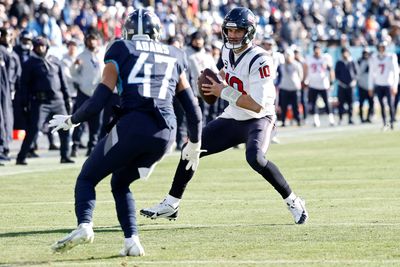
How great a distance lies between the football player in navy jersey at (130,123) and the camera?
8.16m

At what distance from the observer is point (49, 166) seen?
17422 millimetres

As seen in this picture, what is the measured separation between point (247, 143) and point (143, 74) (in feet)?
7.89

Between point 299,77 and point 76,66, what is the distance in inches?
387

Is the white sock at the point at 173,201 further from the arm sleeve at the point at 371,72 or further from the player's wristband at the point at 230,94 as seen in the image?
the arm sleeve at the point at 371,72

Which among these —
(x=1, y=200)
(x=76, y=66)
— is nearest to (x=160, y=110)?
(x=1, y=200)

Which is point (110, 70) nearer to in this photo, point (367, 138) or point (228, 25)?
point (228, 25)

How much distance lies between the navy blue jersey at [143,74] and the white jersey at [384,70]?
62.4 ft

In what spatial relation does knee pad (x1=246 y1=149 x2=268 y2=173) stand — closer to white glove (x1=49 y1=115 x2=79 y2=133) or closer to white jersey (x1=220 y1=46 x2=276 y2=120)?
white jersey (x1=220 y1=46 x2=276 y2=120)

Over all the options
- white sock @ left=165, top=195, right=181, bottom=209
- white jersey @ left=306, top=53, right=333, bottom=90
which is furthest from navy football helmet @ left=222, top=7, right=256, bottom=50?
white jersey @ left=306, top=53, right=333, bottom=90

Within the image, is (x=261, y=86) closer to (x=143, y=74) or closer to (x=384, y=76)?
(x=143, y=74)

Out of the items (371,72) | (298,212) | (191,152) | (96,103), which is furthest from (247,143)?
(371,72)

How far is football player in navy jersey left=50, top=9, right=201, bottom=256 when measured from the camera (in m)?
8.16

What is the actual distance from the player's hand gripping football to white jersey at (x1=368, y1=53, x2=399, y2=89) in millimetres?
17109

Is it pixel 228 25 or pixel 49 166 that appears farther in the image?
pixel 49 166
